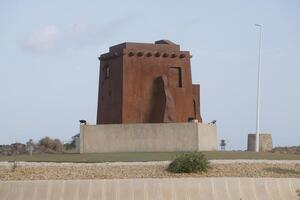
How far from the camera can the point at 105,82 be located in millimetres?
30656

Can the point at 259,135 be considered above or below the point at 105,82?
below

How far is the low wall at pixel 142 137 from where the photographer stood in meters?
27.6

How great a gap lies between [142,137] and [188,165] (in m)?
8.44

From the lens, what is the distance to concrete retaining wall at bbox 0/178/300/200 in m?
17.3

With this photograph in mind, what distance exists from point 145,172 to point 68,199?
9.74 feet

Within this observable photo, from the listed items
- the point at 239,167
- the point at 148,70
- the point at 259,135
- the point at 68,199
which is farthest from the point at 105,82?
the point at 68,199

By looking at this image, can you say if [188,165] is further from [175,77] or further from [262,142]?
[262,142]

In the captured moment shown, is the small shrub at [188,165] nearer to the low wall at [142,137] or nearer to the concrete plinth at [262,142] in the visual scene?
the low wall at [142,137]

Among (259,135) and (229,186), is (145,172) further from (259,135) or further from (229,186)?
(259,135)

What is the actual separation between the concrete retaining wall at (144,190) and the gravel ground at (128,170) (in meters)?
0.95

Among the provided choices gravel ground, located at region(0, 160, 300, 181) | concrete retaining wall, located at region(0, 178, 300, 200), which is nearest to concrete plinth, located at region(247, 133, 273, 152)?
gravel ground, located at region(0, 160, 300, 181)

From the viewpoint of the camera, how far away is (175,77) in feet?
98.9

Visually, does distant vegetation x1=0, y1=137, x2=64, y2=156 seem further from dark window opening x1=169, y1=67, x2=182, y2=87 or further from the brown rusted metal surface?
dark window opening x1=169, y1=67, x2=182, y2=87

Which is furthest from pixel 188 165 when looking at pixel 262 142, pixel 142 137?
pixel 262 142
